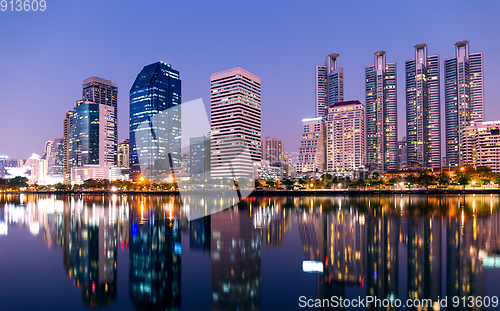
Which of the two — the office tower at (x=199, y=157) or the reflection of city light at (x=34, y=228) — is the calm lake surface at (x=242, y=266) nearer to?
the reflection of city light at (x=34, y=228)

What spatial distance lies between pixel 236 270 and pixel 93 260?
8.16m

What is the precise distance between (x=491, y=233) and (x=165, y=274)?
2242cm

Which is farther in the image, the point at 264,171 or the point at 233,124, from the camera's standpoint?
the point at 264,171

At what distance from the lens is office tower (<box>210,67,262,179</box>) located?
16362 cm

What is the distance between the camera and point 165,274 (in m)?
14.9

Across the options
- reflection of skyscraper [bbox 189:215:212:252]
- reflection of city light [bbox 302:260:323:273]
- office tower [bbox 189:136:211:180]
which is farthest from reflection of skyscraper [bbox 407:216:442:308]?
office tower [bbox 189:136:211:180]

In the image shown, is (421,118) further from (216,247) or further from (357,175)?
(216,247)

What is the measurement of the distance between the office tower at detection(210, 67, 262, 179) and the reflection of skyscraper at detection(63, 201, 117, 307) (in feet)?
434

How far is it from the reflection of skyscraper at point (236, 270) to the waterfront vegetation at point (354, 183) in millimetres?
95312

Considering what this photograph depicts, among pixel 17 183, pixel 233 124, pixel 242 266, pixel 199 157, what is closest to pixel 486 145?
pixel 233 124

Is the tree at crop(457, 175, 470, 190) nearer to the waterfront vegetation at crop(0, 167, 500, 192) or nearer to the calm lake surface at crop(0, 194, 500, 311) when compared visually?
the waterfront vegetation at crop(0, 167, 500, 192)

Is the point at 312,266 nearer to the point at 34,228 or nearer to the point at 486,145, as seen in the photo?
the point at 34,228

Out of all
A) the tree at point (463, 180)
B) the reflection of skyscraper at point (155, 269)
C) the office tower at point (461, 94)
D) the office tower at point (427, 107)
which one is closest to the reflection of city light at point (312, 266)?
the reflection of skyscraper at point (155, 269)

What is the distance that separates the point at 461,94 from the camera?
186875 mm
